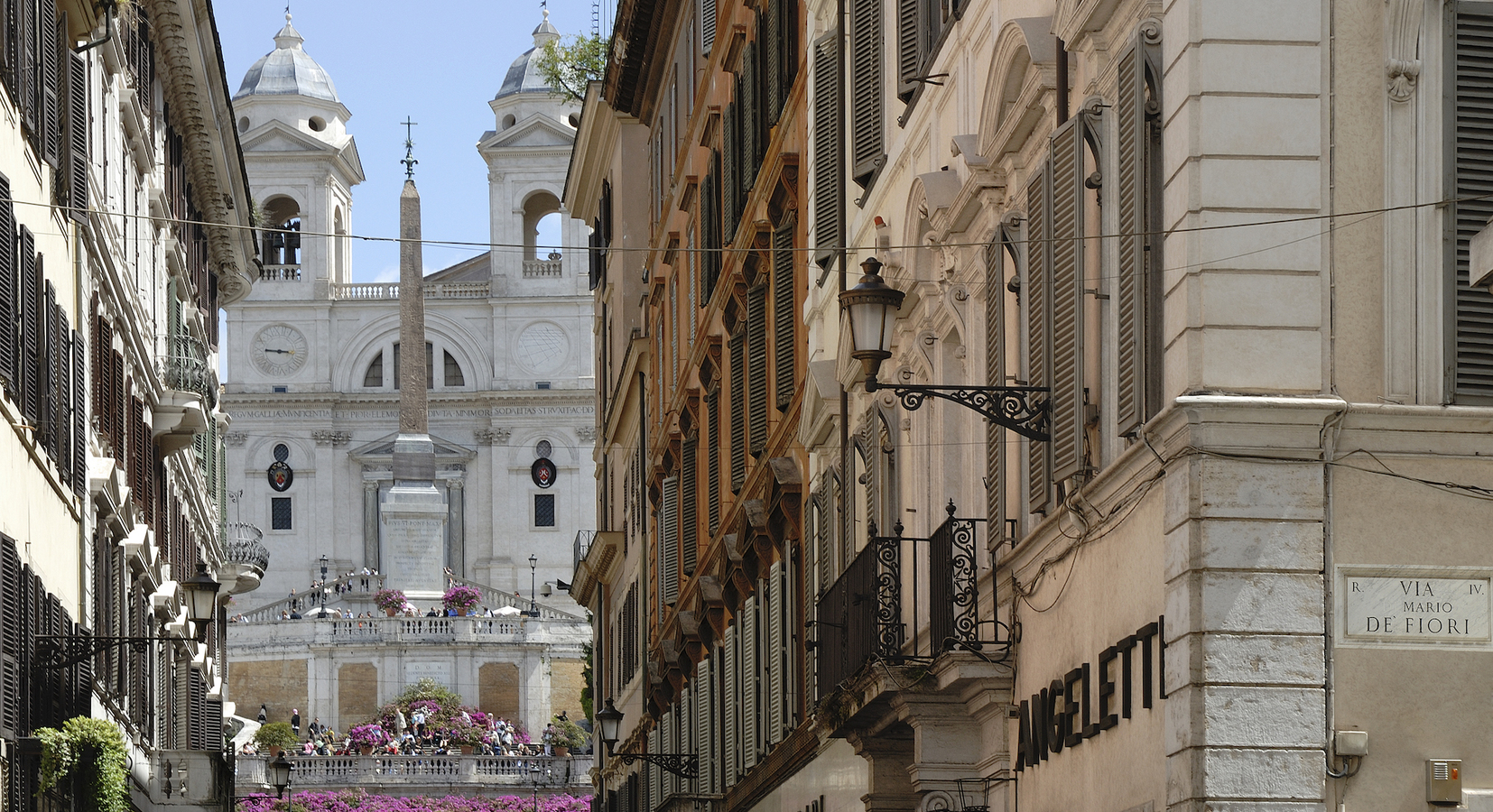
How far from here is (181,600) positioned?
3841 cm

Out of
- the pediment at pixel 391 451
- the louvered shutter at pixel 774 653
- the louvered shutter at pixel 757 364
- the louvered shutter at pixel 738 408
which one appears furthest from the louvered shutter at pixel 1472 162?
the pediment at pixel 391 451

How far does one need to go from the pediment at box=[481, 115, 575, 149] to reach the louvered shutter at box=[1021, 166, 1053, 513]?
4693 inches

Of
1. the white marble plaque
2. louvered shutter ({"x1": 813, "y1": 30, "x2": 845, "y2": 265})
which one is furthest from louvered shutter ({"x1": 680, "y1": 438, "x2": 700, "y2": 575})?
the white marble plaque

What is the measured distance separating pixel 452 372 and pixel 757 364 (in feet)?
361

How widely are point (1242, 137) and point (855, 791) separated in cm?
963

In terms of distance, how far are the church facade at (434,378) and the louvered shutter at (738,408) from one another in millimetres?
97853

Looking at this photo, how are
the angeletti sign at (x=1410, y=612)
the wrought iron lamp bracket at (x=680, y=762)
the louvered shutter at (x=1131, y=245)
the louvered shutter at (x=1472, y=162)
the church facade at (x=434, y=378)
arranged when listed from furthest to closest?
the church facade at (x=434, y=378) < the wrought iron lamp bracket at (x=680, y=762) < the louvered shutter at (x=1131, y=245) < the louvered shutter at (x=1472, y=162) < the angeletti sign at (x=1410, y=612)

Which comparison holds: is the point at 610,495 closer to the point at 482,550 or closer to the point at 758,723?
the point at 758,723

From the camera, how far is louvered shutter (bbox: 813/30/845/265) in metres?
22.2

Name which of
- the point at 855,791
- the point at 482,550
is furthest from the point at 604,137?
the point at 482,550

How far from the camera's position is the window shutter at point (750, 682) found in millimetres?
28125

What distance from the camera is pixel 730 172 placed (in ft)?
99.0

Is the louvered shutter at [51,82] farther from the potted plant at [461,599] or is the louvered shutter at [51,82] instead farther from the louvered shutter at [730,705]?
the potted plant at [461,599]

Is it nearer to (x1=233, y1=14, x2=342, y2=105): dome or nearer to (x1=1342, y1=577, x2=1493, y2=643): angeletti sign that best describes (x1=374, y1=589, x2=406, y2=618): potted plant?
(x1=233, y1=14, x2=342, y2=105): dome
